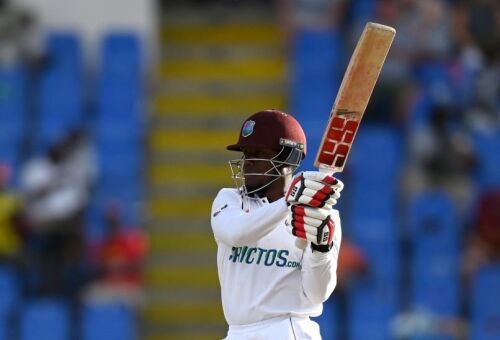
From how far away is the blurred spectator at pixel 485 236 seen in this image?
10047 mm

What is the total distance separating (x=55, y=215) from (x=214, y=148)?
1709 mm

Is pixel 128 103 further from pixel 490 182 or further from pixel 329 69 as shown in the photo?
pixel 490 182

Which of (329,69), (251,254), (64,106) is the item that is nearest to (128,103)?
(64,106)

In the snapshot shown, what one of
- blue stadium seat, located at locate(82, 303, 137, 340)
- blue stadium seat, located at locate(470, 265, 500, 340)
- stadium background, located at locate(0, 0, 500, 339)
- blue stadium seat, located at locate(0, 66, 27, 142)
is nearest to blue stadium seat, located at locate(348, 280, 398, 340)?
stadium background, located at locate(0, 0, 500, 339)

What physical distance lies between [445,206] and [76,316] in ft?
9.55

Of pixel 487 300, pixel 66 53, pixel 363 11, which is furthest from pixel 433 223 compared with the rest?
pixel 66 53

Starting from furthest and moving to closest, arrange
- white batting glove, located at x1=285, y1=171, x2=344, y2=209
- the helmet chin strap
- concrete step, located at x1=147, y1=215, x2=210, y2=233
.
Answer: concrete step, located at x1=147, y1=215, x2=210, y2=233 < the helmet chin strap < white batting glove, located at x1=285, y1=171, x2=344, y2=209

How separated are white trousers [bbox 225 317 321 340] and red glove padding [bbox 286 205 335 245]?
42cm

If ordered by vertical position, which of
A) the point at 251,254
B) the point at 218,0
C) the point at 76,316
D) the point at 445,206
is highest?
the point at 251,254

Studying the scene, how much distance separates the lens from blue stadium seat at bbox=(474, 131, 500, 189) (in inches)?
409

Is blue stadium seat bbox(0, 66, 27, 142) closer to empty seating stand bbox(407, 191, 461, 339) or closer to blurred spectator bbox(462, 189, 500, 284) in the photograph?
empty seating stand bbox(407, 191, 461, 339)

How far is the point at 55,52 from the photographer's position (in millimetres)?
11359

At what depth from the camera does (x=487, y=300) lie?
9.98m

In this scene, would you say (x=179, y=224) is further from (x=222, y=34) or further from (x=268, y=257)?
(x=268, y=257)
